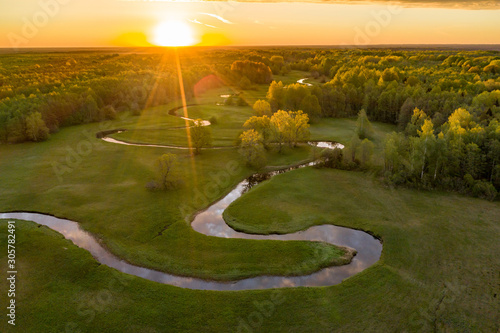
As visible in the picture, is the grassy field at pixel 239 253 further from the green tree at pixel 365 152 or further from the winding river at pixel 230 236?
the green tree at pixel 365 152

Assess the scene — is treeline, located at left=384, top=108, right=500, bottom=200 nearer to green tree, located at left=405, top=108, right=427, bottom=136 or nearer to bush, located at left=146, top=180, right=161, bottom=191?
green tree, located at left=405, top=108, right=427, bottom=136

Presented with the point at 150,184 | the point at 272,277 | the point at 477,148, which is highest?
the point at 477,148

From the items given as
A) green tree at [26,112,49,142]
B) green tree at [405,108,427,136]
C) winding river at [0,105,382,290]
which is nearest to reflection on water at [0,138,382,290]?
winding river at [0,105,382,290]

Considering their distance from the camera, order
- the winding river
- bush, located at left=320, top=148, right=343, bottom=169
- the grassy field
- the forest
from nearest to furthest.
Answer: the grassy field < the winding river < the forest < bush, located at left=320, top=148, right=343, bottom=169

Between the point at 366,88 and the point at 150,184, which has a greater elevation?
the point at 366,88

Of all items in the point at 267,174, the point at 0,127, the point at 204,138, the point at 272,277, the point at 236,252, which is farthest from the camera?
the point at 0,127

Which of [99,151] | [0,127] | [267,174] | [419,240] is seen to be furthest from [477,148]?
[0,127]

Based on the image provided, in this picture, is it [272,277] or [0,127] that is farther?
[0,127]

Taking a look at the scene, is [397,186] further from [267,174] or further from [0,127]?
[0,127]
